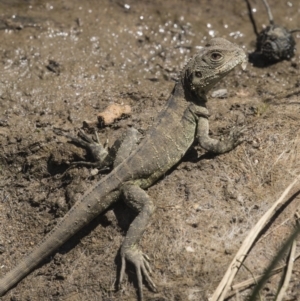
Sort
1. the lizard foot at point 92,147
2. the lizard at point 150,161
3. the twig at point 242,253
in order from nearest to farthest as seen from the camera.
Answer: the twig at point 242,253, the lizard at point 150,161, the lizard foot at point 92,147

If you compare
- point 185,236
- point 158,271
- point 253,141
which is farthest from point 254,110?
point 158,271

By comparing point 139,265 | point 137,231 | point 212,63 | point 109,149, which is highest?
point 212,63

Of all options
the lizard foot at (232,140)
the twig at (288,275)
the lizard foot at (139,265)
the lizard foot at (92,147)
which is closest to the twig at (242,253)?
the twig at (288,275)

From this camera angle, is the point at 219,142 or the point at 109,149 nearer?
the point at 219,142

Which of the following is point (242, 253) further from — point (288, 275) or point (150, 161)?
point (150, 161)

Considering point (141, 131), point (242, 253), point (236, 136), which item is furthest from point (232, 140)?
point (242, 253)

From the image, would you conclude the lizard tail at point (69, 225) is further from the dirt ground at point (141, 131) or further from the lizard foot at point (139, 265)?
the lizard foot at point (139, 265)

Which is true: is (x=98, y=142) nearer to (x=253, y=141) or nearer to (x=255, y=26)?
(x=253, y=141)
